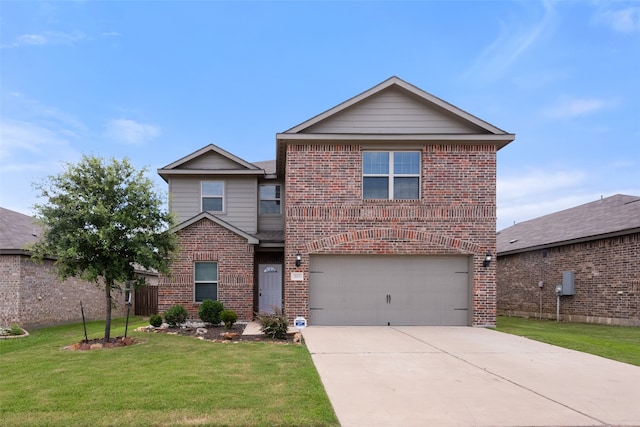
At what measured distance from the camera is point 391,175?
1321cm

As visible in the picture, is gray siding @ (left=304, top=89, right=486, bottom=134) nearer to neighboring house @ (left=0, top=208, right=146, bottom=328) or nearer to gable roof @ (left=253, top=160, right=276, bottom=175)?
gable roof @ (left=253, top=160, right=276, bottom=175)

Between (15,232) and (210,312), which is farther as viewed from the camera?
(15,232)

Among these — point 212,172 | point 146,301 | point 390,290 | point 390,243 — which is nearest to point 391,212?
point 390,243

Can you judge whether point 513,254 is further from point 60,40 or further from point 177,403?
point 60,40

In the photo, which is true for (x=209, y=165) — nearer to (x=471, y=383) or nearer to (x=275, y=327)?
(x=275, y=327)

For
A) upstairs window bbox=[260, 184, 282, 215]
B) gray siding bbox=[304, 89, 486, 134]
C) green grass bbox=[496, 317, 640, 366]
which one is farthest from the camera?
upstairs window bbox=[260, 184, 282, 215]

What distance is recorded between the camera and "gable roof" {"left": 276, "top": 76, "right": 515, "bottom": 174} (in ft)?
42.6

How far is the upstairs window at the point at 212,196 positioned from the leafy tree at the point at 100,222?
238 inches

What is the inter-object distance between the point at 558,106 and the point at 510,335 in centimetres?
1207

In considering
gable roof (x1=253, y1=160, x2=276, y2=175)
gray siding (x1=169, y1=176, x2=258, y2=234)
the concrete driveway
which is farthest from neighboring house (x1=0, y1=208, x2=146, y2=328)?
the concrete driveway

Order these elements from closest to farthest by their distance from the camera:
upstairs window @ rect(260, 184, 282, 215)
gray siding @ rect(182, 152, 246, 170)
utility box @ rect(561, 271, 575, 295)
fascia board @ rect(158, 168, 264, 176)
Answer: fascia board @ rect(158, 168, 264, 176) → gray siding @ rect(182, 152, 246, 170) → utility box @ rect(561, 271, 575, 295) → upstairs window @ rect(260, 184, 282, 215)

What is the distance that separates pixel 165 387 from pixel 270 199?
39.3ft

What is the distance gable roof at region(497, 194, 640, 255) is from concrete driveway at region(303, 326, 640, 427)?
8.62 m

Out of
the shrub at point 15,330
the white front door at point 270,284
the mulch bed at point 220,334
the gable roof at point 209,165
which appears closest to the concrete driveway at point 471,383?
the mulch bed at point 220,334
